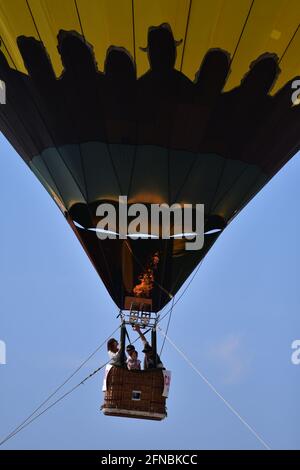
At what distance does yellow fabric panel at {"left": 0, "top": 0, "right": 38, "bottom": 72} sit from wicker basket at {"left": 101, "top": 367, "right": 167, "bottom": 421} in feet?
10.8

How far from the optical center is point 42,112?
1159 centimetres

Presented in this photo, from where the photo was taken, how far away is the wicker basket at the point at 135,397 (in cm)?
1112

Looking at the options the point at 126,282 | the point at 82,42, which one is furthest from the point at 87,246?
the point at 82,42

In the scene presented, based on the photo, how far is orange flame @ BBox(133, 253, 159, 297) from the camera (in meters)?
12.1

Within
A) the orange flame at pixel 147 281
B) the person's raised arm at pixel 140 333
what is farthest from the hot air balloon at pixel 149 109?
the person's raised arm at pixel 140 333

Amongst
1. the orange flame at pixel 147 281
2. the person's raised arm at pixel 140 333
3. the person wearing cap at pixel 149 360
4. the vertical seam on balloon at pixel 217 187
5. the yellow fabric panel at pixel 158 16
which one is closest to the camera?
the yellow fabric panel at pixel 158 16

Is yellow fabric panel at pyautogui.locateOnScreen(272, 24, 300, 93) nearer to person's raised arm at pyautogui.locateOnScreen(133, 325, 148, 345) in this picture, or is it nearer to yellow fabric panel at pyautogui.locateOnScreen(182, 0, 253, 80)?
yellow fabric panel at pyautogui.locateOnScreen(182, 0, 253, 80)

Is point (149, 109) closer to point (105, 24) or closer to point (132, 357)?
point (105, 24)

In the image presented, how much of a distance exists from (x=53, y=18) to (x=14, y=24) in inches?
17.6

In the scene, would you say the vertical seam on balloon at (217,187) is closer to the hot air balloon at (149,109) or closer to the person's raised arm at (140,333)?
the hot air balloon at (149,109)

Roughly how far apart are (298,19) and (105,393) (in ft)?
13.4

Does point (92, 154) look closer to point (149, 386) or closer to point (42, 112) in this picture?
point (42, 112)

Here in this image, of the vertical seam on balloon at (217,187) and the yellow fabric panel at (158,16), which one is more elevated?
the yellow fabric panel at (158,16)

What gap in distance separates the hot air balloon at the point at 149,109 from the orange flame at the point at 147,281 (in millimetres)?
11
